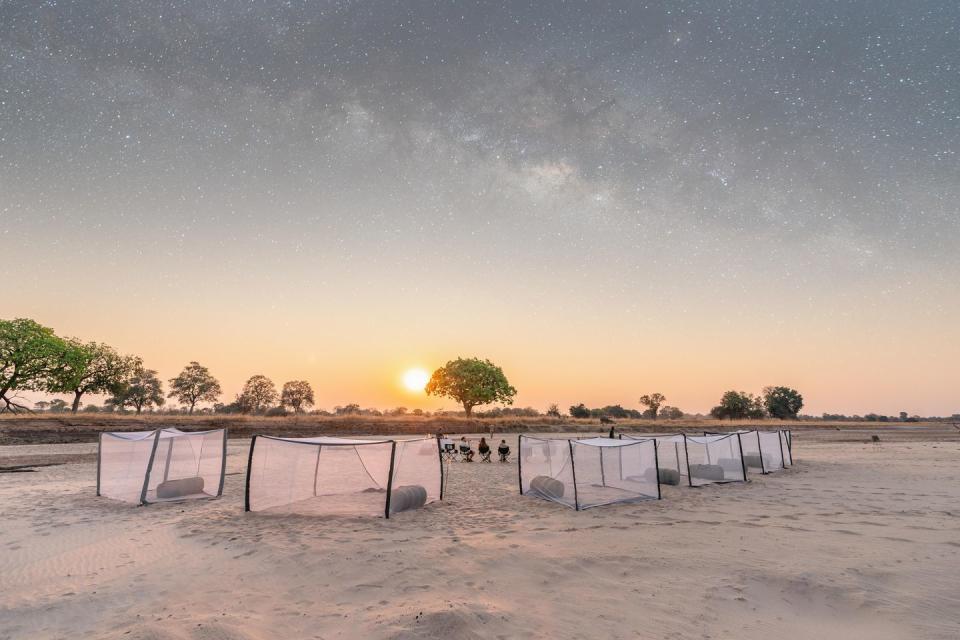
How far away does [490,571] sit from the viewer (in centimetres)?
965

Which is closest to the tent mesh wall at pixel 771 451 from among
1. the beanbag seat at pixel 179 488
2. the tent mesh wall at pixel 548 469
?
the tent mesh wall at pixel 548 469

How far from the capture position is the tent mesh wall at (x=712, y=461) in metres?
21.3

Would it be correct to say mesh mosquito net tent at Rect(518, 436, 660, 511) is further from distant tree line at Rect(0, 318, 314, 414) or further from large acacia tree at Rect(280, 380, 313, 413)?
large acacia tree at Rect(280, 380, 313, 413)

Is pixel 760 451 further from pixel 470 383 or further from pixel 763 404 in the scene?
pixel 763 404

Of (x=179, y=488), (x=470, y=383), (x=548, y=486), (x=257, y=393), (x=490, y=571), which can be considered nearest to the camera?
(x=490, y=571)

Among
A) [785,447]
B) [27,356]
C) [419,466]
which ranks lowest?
[785,447]

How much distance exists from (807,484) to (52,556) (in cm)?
2804

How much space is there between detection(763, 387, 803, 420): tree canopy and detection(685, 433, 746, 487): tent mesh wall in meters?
126

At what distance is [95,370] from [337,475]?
69.0 meters

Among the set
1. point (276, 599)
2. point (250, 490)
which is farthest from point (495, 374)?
point (276, 599)

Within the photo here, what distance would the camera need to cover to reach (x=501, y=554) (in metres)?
10.8

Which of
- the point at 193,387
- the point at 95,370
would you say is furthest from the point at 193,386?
the point at 95,370

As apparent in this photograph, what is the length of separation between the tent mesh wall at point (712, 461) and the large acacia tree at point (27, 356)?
6143 centimetres

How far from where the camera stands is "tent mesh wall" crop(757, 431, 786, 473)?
990 inches
